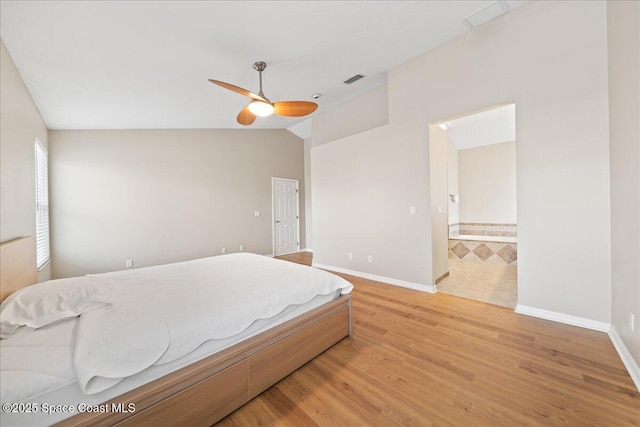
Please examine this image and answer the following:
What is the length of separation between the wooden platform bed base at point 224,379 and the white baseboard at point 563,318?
2141 millimetres

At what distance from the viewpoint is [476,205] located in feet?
19.7

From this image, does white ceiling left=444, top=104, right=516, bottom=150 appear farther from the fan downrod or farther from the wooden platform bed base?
the wooden platform bed base

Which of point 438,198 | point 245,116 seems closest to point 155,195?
point 245,116

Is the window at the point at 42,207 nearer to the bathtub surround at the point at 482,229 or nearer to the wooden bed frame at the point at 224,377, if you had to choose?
the wooden bed frame at the point at 224,377

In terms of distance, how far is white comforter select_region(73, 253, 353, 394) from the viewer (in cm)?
101

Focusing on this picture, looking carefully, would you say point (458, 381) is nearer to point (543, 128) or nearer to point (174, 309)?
point (174, 309)

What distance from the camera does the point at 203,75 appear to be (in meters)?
2.96

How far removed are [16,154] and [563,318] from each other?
569 cm

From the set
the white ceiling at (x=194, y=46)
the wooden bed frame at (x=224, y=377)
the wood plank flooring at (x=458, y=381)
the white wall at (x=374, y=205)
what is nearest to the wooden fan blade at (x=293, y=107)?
the white ceiling at (x=194, y=46)

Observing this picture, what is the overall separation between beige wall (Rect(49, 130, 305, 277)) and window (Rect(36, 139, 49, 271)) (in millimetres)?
181

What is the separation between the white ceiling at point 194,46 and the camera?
2.01 m

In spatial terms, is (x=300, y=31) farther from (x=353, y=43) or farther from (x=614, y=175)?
(x=614, y=175)

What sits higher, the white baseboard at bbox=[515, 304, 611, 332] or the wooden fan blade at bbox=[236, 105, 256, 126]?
the wooden fan blade at bbox=[236, 105, 256, 126]

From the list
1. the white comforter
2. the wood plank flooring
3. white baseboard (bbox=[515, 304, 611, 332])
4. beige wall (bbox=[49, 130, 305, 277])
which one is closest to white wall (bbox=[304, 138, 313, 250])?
beige wall (bbox=[49, 130, 305, 277])
